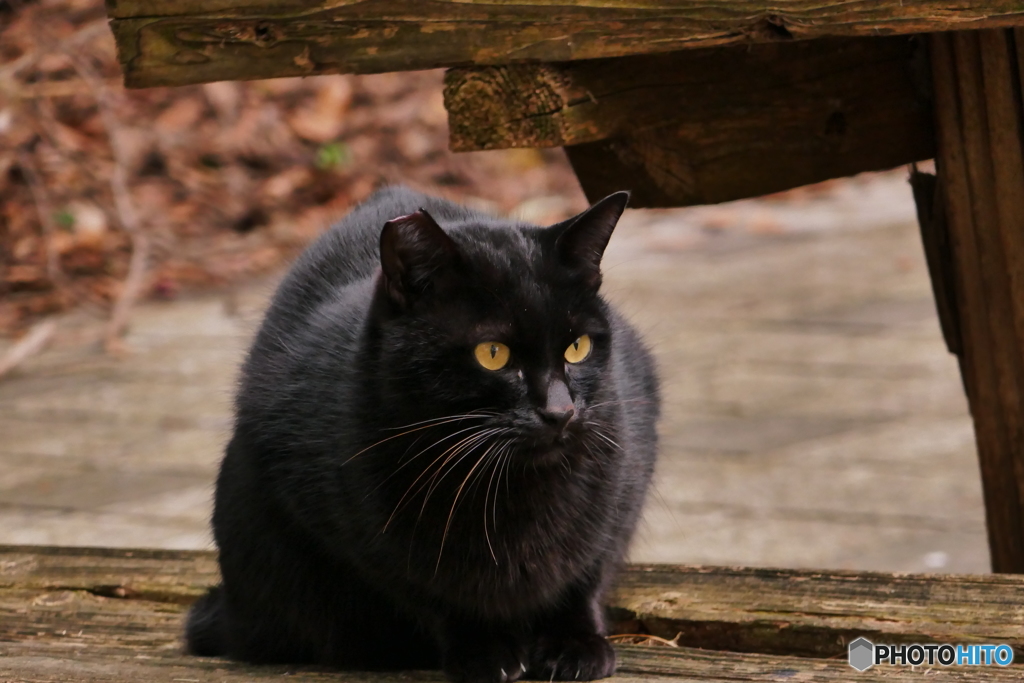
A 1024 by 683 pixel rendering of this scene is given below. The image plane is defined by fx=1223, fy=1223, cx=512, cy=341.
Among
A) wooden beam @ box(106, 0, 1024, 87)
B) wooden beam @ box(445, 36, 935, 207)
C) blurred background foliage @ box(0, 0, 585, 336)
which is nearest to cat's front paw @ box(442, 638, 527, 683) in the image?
wooden beam @ box(445, 36, 935, 207)

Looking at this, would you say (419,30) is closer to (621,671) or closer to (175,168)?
(621,671)

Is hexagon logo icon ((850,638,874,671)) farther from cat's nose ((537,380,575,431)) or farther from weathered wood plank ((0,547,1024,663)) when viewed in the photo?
cat's nose ((537,380,575,431))

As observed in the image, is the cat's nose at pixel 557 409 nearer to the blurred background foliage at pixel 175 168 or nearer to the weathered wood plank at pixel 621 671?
the weathered wood plank at pixel 621 671

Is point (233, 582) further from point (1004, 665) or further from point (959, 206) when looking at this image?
point (959, 206)

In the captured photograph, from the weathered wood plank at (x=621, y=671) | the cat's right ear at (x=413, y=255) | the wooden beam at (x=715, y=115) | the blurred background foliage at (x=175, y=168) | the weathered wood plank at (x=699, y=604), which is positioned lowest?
the weathered wood plank at (x=621, y=671)

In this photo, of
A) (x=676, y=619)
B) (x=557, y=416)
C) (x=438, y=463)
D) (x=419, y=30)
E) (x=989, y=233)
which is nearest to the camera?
(x=557, y=416)

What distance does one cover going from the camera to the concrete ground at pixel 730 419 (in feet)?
11.5

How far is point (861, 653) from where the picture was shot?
1.99 meters

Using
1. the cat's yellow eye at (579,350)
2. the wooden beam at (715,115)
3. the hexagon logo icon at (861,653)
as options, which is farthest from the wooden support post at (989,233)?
the cat's yellow eye at (579,350)

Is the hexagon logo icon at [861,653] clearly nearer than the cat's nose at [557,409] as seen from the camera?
No

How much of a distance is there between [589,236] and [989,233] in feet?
2.94

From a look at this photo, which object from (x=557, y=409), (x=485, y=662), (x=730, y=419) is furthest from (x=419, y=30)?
(x=730, y=419)

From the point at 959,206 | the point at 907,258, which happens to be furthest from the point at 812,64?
the point at 907,258

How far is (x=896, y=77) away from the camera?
2.30 meters
